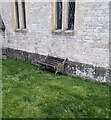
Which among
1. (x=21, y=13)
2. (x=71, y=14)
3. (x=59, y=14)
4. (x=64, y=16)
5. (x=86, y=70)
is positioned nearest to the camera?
(x=86, y=70)

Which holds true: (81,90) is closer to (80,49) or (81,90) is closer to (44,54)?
(80,49)

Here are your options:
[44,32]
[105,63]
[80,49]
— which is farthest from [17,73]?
[105,63]

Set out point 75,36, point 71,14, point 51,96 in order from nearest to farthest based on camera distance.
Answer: point 51,96, point 75,36, point 71,14

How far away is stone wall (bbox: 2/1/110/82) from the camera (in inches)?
341

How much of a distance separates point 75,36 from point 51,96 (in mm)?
3268

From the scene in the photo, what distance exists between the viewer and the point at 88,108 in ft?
22.4

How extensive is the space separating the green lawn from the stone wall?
1.14m

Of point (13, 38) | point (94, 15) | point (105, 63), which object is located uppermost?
point (94, 15)

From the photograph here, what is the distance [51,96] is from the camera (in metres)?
7.84

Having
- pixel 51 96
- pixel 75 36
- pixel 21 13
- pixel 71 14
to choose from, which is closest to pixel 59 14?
pixel 71 14

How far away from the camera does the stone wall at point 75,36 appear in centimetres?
867

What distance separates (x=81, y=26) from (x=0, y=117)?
17.1 feet

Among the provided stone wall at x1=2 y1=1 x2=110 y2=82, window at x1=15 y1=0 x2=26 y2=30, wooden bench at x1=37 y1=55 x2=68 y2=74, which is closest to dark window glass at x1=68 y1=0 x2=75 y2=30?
stone wall at x1=2 y1=1 x2=110 y2=82

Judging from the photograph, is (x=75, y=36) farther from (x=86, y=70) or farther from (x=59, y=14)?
(x=59, y=14)
